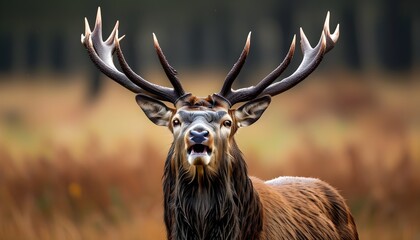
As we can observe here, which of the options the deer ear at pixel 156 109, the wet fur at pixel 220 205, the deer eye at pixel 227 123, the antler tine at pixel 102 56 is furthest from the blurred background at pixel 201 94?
the deer eye at pixel 227 123

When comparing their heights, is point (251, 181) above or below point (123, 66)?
below

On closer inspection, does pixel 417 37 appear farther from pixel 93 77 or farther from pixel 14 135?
pixel 14 135

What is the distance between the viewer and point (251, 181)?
10.6 meters

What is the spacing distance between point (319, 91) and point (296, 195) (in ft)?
18.4

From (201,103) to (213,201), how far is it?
0.83m

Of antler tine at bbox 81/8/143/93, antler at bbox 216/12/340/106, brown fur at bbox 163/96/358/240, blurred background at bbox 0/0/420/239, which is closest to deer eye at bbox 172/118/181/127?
brown fur at bbox 163/96/358/240

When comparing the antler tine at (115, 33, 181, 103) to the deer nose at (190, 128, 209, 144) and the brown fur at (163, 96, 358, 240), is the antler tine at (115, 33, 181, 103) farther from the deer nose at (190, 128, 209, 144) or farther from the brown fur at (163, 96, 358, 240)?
the deer nose at (190, 128, 209, 144)

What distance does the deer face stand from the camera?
Answer: 9.75 m

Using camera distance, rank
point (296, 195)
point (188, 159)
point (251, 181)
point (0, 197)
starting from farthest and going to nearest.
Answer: point (0, 197), point (296, 195), point (251, 181), point (188, 159)

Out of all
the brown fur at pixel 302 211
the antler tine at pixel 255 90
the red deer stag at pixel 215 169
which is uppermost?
the antler tine at pixel 255 90

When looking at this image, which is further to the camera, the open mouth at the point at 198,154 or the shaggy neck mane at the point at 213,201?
the shaggy neck mane at the point at 213,201

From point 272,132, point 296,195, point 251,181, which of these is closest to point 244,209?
point 251,181

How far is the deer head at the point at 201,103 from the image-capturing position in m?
9.85

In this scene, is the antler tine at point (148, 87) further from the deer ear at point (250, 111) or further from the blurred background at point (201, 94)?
the blurred background at point (201, 94)
